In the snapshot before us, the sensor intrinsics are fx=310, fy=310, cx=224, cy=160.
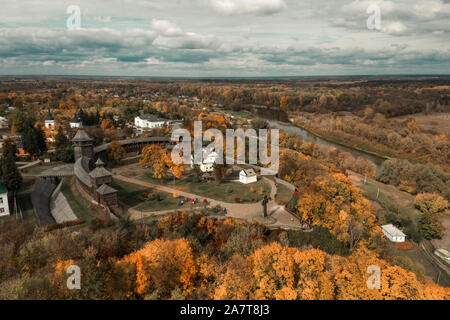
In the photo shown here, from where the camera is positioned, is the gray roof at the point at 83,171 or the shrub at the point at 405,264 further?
the gray roof at the point at 83,171

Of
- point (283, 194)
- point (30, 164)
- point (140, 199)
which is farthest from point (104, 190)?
point (30, 164)

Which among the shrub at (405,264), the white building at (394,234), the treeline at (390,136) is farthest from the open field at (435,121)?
the shrub at (405,264)

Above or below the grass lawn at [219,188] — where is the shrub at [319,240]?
below

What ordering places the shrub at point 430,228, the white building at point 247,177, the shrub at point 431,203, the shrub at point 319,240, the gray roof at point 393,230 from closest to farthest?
the shrub at point 319,240 < the gray roof at point 393,230 < the shrub at point 430,228 < the shrub at point 431,203 < the white building at point 247,177

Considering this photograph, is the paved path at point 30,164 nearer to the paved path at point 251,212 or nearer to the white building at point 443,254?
the paved path at point 251,212

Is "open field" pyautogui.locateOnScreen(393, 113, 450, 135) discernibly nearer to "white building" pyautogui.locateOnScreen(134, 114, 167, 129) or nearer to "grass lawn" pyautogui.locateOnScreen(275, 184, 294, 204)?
"grass lawn" pyautogui.locateOnScreen(275, 184, 294, 204)

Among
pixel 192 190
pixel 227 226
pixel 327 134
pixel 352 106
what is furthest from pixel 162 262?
pixel 352 106

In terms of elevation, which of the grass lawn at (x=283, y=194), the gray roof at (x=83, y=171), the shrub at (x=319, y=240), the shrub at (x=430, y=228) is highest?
the gray roof at (x=83, y=171)
